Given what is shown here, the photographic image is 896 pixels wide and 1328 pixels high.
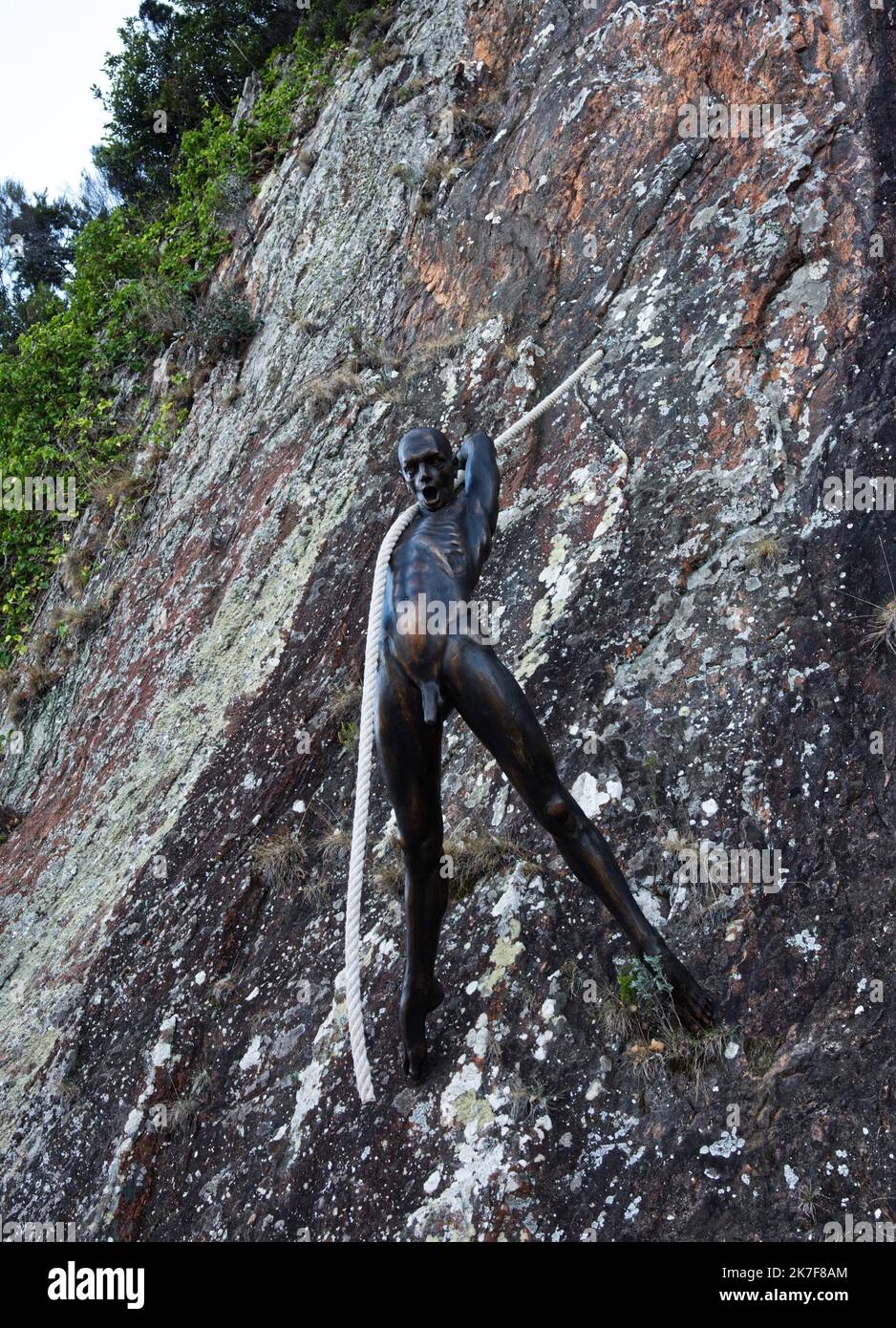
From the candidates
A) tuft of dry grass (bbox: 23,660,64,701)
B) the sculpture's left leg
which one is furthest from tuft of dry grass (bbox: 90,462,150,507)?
the sculpture's left leg

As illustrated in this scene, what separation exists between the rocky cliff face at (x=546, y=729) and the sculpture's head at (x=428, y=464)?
1.28 m

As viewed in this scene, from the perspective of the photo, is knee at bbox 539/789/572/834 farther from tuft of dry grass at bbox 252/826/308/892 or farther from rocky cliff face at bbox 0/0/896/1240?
tuft of dry grass at bbox 252/826/308/892

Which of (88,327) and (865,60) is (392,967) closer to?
(865,60)

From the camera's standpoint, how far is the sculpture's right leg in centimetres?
388

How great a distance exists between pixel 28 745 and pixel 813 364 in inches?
255

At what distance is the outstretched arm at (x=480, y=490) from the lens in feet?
13.5

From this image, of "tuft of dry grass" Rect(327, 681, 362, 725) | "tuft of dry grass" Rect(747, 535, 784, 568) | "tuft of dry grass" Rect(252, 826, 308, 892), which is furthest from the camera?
"tuft of dry grass" Rect(327, 681, 362, 725)

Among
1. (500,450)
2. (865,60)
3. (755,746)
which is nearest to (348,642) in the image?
(500,450)

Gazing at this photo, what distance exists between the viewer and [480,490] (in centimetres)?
423

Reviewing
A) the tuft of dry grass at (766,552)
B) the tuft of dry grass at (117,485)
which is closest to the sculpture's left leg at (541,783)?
the tuft of dry grass at (766,552)

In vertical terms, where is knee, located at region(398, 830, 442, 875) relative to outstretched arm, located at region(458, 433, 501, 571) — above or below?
below

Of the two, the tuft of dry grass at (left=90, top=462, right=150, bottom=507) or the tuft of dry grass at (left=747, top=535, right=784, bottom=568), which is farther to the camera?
the tuft of dry grass at (left=90, top=462, right=150, bottom=507)

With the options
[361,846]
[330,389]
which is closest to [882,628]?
[361,846]

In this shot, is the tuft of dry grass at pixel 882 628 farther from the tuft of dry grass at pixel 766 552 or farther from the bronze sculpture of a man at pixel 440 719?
the bronze sculpture of a man at pixel 440 719
